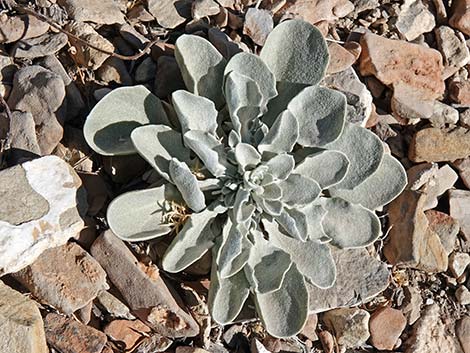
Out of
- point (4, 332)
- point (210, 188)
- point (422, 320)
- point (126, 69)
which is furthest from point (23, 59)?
point (422, 320)

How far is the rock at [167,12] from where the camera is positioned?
258cm

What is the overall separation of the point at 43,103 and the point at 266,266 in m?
0.89

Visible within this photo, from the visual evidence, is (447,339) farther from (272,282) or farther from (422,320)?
(272,282)

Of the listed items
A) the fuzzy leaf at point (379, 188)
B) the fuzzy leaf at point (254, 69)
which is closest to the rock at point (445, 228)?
the fuzzy leaf at point (379, 188)

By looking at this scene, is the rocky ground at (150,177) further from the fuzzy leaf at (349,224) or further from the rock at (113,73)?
the fuzzy leaf at (349,224)

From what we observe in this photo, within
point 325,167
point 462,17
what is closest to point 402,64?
point 462,17

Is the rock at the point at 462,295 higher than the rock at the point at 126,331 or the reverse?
the reverse

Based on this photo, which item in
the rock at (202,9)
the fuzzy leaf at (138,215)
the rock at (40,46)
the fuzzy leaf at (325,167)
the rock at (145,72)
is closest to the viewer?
the fuzzy leaf at (138,215)

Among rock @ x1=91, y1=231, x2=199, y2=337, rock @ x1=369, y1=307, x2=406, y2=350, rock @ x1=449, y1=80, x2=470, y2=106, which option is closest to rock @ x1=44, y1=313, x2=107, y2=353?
rock @ x1=91, y1=231, x2=199, y2=337

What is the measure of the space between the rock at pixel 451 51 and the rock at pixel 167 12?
3.51 feet

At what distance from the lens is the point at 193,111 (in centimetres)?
222

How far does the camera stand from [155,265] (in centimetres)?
234

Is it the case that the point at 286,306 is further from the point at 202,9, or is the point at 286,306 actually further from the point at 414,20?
the point at 414,20

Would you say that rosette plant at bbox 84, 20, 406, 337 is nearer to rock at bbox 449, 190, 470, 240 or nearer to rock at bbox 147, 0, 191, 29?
rock at bbox 147, 0, 191, 29
